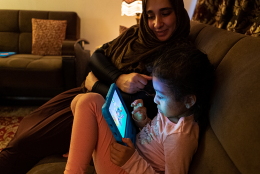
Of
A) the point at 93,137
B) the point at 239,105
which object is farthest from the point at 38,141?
the point at 239,105

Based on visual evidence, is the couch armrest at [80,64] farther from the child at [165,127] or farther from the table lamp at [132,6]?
the child at [165,127]

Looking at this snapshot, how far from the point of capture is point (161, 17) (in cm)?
91

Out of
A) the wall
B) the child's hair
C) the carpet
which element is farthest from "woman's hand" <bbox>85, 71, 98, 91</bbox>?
the wall

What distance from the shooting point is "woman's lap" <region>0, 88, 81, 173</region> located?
84cm

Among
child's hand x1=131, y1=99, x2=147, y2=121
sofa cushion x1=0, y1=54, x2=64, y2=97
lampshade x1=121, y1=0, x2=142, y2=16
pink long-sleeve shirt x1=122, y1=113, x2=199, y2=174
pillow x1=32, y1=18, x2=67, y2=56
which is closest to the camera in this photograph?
pink long-sleeve shirt x1=122, y1=113, x2=199, y2=174

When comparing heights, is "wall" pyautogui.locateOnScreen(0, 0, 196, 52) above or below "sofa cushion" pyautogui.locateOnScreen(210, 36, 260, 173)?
above

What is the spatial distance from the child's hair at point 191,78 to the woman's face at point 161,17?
402 mm

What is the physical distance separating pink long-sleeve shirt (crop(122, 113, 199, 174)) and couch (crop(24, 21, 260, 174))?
0.12 ft

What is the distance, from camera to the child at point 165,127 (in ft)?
1.77

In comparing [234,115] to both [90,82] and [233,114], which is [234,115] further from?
[90,82]

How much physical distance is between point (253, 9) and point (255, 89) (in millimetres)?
805

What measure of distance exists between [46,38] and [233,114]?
7.52 ft

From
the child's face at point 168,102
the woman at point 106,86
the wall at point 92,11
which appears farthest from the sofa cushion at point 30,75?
the child's face at point 168,102

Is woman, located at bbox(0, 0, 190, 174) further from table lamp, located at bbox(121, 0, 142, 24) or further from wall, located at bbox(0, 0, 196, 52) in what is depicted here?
wall, located at bbox(0, 0, 196, 52)
